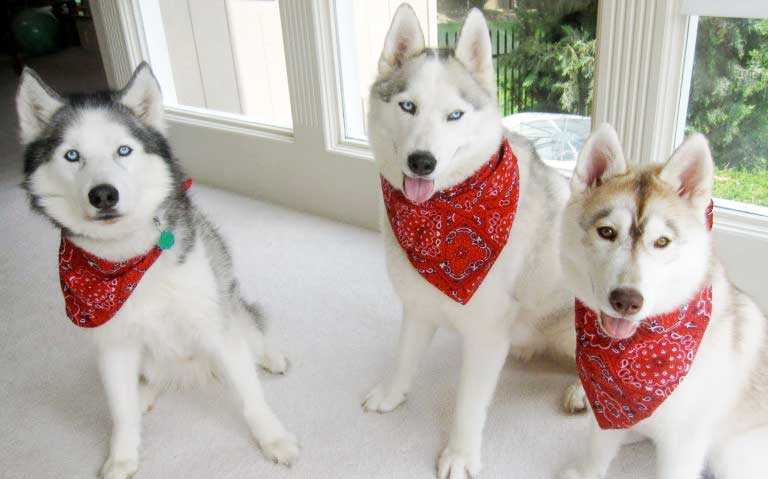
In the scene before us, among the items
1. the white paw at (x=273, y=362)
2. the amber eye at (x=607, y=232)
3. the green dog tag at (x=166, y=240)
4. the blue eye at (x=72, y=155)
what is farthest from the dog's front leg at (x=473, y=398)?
the blue eye at (x=72, y=155)

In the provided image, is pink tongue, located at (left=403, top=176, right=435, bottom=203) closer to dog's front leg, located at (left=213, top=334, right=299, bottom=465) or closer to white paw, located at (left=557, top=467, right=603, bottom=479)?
dog's front leg, located at (left=213, top=334, right=299, bottom=465)

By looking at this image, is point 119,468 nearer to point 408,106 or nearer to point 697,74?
point 408,106

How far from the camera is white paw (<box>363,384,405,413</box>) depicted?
200cm

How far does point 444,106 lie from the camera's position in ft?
4.90

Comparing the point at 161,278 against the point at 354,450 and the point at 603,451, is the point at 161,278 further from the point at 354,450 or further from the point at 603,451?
the point at 603,451

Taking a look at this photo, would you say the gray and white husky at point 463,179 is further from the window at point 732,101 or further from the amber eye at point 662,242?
the window at point 732,101

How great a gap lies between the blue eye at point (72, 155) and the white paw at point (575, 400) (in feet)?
5.33

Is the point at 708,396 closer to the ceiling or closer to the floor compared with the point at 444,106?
closer to the floor

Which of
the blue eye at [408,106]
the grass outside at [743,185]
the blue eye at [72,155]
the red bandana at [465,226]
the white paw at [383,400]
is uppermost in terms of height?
the blue eye at [408,106]

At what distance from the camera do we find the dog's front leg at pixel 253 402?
5.72ft

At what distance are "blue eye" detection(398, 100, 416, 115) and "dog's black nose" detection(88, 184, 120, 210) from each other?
75cm

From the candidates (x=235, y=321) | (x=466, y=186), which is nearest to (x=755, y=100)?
(x=466, y=186)

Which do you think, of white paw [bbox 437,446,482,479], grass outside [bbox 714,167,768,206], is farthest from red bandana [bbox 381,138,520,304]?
grass outside [bbox 714,167,768,206]

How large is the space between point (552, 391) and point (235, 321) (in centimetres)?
110
